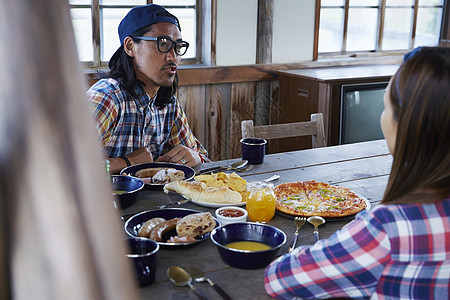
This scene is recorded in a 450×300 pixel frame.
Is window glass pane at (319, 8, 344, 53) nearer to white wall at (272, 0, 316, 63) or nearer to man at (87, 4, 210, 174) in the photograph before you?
white wall at (272, 0, 316, 63)

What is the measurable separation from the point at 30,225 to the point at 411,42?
4.80 m

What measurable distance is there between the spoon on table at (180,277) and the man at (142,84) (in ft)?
3.66

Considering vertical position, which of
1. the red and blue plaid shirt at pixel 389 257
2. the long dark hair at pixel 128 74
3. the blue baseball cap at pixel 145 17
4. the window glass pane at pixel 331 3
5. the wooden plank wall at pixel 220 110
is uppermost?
the window glass pane at pixel 331 3

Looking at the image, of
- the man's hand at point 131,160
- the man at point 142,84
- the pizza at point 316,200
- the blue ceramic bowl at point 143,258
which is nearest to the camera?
the blue ceramic bowl at point 143,258

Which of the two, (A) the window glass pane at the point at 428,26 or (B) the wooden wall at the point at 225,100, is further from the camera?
(A) the window glass pane at the point at 428,26

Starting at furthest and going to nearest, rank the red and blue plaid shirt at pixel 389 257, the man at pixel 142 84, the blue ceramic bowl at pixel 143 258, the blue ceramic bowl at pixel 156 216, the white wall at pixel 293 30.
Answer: the white wall at pixel 293 30 → the man at pixel 142 84 → the blue ceramic bowl at pixel 156 216 → the blue ceramic bowl at pixel 143 258 → the red and blue plaid shirt at pixel 389 257

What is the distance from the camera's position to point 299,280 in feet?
3.36

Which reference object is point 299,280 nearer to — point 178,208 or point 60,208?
point 178,208

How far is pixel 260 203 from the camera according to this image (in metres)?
1.46

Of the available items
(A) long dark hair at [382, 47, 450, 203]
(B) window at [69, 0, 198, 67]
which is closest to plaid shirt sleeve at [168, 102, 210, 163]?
(B) window at [69, 0, 198, 67]

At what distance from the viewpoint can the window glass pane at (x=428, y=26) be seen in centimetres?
464

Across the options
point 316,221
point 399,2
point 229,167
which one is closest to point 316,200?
point 316,221

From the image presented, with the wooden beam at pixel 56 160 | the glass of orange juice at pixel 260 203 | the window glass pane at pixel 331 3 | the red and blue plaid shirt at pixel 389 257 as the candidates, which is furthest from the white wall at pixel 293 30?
the wooden beam at pixel 56 160

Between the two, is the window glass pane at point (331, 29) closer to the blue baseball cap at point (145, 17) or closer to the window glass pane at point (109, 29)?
the window glass pane at point (109, 29)
